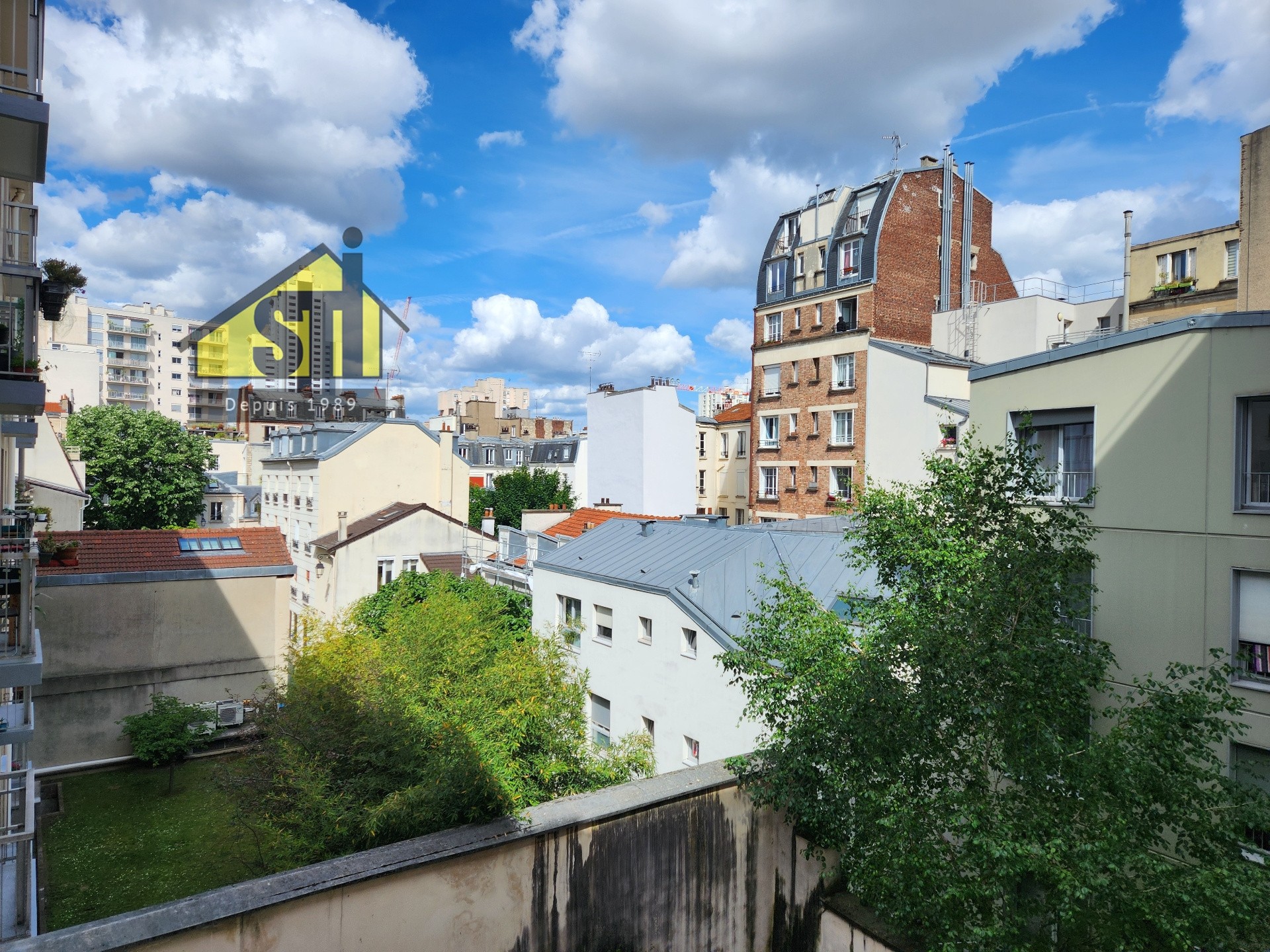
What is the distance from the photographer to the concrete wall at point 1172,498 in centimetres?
1009

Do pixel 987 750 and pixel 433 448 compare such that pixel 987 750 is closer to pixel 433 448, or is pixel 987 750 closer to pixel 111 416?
pixel 433 448

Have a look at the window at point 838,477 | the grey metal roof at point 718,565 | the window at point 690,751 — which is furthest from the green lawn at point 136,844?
the window at point 838,477

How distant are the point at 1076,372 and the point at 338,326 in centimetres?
5164

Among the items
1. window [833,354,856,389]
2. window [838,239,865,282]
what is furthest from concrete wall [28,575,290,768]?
window [838,239,865,282]

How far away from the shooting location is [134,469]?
45.8 meters

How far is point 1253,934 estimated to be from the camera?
246 inches

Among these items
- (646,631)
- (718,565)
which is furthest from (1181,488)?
(646,631)

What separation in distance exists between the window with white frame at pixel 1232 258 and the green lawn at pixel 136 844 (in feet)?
113

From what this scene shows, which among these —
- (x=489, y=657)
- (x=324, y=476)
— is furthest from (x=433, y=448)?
(x=489, y=657)

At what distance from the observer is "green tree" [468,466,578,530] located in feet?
189

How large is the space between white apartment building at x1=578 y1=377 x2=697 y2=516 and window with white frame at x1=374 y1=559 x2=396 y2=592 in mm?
17182

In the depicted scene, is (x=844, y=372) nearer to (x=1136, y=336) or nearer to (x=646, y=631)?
(x=646, y=631)

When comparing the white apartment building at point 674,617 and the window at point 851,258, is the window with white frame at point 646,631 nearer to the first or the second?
the white apartment building at point 674,617

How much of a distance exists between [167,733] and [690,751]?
1305cm
